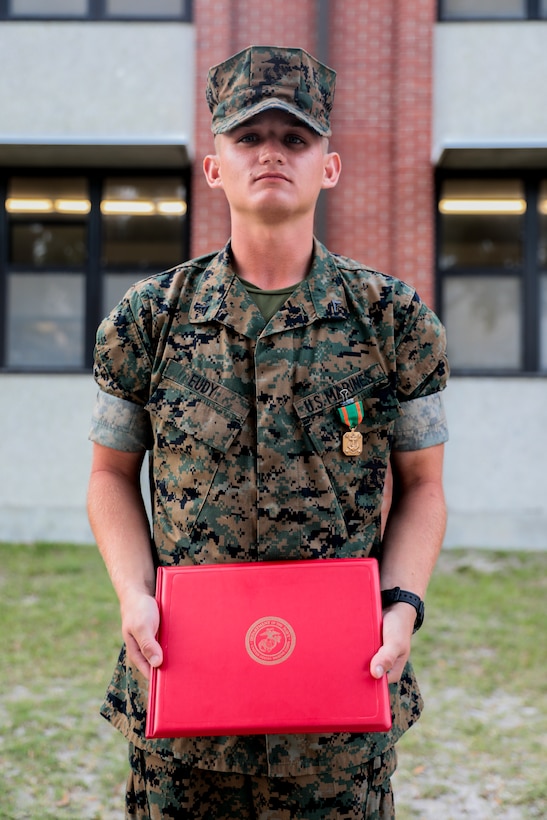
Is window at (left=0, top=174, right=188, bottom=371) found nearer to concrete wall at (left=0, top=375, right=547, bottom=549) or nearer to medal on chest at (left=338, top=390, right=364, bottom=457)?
concrete wall at (left=0, top=375, right=547, bottom=549)

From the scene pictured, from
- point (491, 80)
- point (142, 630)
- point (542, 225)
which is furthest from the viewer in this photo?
point (542, 225)

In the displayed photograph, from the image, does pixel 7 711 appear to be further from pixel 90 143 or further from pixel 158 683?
pixel 90 143

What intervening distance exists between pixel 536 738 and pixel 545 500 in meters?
3.78

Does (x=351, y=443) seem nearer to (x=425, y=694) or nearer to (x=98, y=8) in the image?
(x=425, y=694)

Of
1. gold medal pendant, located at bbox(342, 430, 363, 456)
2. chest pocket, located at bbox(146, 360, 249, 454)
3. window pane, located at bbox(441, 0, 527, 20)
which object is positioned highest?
window pane, located at bbox(441, 0, 527, 20)

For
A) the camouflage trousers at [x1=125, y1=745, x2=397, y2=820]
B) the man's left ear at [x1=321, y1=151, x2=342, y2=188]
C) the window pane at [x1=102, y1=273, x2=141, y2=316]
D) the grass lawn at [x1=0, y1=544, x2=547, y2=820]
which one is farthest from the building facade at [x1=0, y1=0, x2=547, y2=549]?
the camouflage trousers at [x1=125, y1=745, x2=397, y2=820]

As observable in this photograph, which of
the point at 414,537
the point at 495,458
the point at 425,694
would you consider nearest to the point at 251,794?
the point at 414,537

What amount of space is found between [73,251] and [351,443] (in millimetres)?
6565

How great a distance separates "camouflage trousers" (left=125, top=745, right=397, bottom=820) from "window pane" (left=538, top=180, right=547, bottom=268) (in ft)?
21.9

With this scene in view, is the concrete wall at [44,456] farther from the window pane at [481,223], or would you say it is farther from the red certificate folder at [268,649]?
the red certificate folder at [268,649]

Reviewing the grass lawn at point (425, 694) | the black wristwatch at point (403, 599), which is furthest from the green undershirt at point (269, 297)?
the grass lawn at point (425, 694)

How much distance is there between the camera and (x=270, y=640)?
1.34 meters

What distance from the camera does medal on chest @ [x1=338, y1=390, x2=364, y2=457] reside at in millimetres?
1500

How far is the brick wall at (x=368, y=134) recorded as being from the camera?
23.2ft
